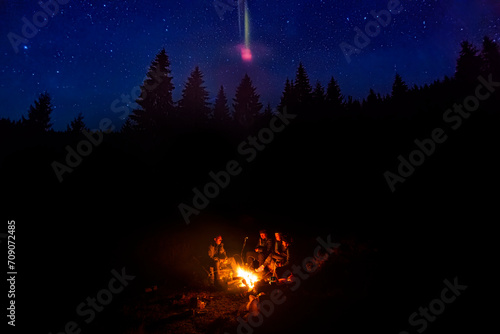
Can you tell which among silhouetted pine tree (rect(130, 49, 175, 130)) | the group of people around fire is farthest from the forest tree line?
the group of people around fire

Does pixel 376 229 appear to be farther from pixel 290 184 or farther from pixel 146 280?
pixel 146 280

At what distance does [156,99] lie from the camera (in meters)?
29.0

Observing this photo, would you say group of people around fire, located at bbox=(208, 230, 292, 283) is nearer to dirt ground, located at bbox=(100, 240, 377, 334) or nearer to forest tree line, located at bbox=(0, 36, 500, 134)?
dirt ground, located at bbox=(100, 240, 377, 334)

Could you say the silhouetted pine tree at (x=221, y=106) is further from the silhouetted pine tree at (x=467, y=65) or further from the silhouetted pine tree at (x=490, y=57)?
the silhouetted pine tree at (x=490, y=57)

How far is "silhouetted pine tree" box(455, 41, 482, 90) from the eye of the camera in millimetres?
39062

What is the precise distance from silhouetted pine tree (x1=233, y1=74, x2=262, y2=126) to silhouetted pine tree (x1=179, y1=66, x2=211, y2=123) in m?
5.86

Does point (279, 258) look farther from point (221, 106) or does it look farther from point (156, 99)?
point (221, 106)

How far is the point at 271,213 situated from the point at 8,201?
14098 mm

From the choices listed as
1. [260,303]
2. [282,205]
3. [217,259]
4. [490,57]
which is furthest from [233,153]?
[490,57]

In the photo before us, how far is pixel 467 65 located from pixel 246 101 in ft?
121

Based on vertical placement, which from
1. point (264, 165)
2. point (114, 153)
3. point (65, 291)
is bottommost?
point (65, 291)

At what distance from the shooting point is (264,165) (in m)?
19.1

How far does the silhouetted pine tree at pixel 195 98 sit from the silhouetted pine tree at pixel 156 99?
11.9 ft

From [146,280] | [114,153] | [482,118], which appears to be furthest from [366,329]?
[114,153]
